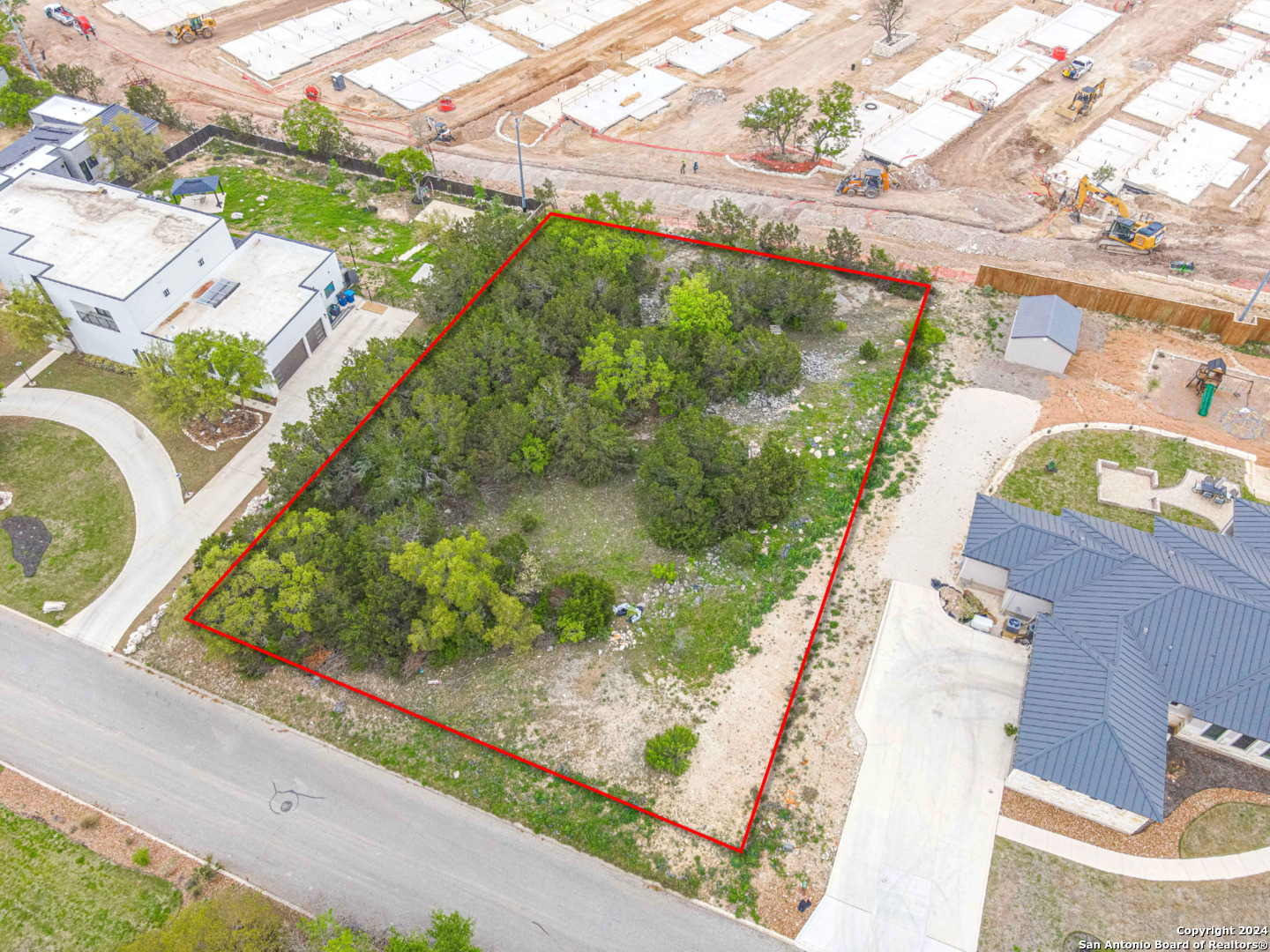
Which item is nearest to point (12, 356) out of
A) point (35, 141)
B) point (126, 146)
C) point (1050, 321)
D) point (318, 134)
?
point (126, 146)

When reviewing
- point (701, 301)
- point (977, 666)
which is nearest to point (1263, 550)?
point (977, 666)

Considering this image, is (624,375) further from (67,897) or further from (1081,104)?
(1081,104)

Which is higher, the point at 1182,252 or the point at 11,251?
the point at 11,251

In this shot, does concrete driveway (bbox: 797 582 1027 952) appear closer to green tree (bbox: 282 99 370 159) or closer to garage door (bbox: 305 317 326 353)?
garage door (bbox: 305 317 326 353)

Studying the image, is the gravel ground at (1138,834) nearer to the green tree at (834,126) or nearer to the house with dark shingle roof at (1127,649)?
the house with dark shingle roof at (1127,649)

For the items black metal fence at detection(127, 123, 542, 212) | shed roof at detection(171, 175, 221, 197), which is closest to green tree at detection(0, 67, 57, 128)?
black metal fence at detection(127, 123, 542, 212)

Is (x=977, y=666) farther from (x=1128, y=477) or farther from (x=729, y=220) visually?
(x=729, y=220)

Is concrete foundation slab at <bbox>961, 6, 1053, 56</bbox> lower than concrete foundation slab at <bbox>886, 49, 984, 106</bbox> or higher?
higher
